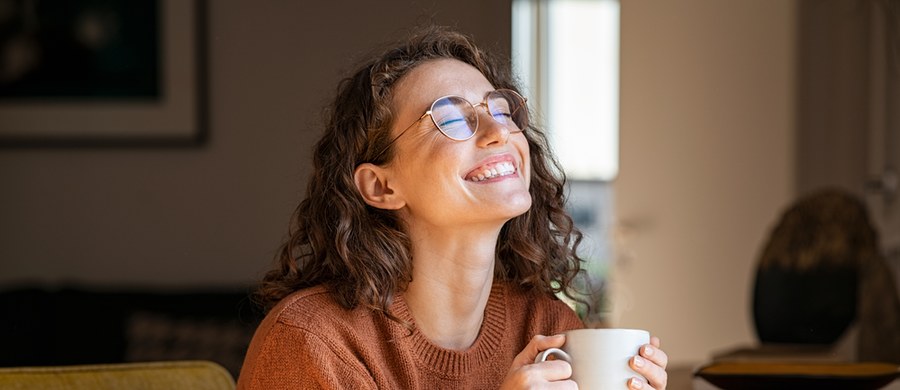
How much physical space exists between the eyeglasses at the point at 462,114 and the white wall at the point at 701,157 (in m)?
2.78

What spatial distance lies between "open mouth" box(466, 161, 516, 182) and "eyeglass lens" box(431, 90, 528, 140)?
0.13 ft

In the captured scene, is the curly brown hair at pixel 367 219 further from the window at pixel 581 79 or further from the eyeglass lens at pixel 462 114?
the window at pixel 581 79

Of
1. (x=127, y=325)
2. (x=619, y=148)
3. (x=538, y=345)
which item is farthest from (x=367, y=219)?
(x=619, y=148)

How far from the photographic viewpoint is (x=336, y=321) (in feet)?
3.99

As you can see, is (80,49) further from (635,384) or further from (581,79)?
(581,79)

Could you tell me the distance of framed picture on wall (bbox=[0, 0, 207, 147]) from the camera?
289cm

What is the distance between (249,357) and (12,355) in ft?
4.86

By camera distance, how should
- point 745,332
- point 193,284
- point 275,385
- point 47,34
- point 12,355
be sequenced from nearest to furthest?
point 275,385, point 12,355, point 193,284, point 47,34, point 745,332

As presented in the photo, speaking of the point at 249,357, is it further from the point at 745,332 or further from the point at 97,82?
the point at 745,332

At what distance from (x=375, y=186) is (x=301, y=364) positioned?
25cm

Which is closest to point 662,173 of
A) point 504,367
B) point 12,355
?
point 12,355

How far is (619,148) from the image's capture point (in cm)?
450

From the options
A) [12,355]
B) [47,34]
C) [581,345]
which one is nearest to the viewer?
[581,345]

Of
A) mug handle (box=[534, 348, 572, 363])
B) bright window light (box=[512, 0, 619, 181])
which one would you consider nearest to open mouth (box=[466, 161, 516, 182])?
mug handle (box=[534, 348, 572, 363])
